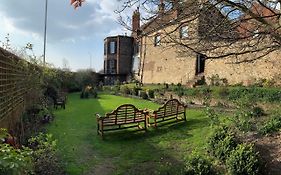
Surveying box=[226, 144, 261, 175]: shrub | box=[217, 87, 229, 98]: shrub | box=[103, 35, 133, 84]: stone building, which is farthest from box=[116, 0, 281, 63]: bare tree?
box=[103, 35, 133, 84]: stone building

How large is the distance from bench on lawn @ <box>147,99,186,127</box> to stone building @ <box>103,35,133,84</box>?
37.3 m

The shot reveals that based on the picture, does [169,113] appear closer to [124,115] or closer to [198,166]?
[124,115]

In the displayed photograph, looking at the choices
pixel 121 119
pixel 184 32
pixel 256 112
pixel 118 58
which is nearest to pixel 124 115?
pixel 121 119

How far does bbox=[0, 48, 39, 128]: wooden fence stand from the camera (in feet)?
28.1

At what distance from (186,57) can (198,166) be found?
2390 millimetres

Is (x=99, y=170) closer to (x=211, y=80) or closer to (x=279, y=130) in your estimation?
(x=279, y=130)

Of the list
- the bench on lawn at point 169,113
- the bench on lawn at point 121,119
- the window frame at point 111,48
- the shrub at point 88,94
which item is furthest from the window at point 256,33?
the window frame at point 111,48

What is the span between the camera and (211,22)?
6.18 meters

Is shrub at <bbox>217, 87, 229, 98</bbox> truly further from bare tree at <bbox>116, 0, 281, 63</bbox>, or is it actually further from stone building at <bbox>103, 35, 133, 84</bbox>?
stone building at <bbox>103, 35, 133, 84</bbox>

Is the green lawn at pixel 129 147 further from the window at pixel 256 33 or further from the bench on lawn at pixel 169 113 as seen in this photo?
the window at pixel 256 33

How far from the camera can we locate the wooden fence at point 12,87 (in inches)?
337

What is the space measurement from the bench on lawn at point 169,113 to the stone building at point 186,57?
2306 millimetres

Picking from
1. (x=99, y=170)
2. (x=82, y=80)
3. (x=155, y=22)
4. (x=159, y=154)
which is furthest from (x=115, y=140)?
(x=82, y=80)

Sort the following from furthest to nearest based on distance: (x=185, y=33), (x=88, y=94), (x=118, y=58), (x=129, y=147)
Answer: (x=118, y=58) → (x=88, y=94) → (x=129, y=147) → (x=185, y=33)
